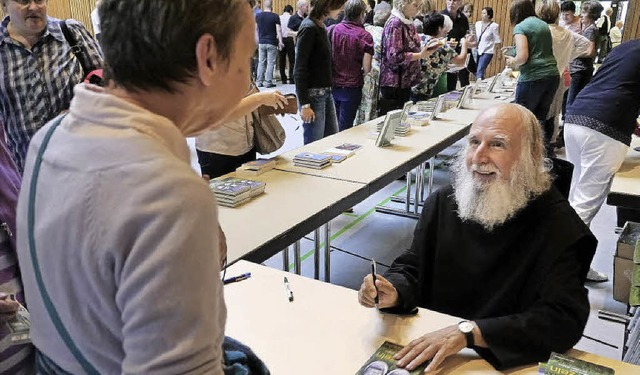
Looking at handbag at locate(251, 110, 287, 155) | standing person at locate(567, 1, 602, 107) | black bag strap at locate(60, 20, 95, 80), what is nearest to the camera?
black bag strap at locate(60, 20, 95, 80)

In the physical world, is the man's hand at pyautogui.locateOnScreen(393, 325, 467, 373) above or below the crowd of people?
below

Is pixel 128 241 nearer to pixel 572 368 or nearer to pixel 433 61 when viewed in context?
pixel 572 368

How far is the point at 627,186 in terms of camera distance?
274 centimetres

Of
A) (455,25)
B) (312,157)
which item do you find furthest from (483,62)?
(312,157)

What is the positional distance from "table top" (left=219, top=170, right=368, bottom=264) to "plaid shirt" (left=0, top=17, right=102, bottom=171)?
880 millimetres

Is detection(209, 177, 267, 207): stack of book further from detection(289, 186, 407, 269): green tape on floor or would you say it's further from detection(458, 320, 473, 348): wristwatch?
detection(458, 320, 473, 348): wristwatch

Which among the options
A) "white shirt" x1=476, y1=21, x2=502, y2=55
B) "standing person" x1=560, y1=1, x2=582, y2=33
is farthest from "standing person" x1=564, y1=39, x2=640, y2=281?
"white shirt" x1=476, y1=21, x2=502, y2=55

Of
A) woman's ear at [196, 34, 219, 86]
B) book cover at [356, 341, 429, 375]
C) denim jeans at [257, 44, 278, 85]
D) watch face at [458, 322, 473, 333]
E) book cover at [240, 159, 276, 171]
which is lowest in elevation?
denim jeans at [257, 44, 278, 85]

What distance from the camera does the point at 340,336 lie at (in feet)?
4.61

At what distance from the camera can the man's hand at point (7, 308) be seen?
115 cm

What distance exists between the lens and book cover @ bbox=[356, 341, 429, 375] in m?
1.24

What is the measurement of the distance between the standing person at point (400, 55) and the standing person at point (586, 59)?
7.48 feet

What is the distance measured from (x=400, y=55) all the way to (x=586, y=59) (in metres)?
2.65

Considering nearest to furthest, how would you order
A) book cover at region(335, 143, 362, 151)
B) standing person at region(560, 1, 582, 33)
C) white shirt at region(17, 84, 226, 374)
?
1. white shirt at region(17, 84, 226, 374)
2. book cover at region(335, 143, 362, 151)
3. standing person at region(560, 1, 582, 33)
